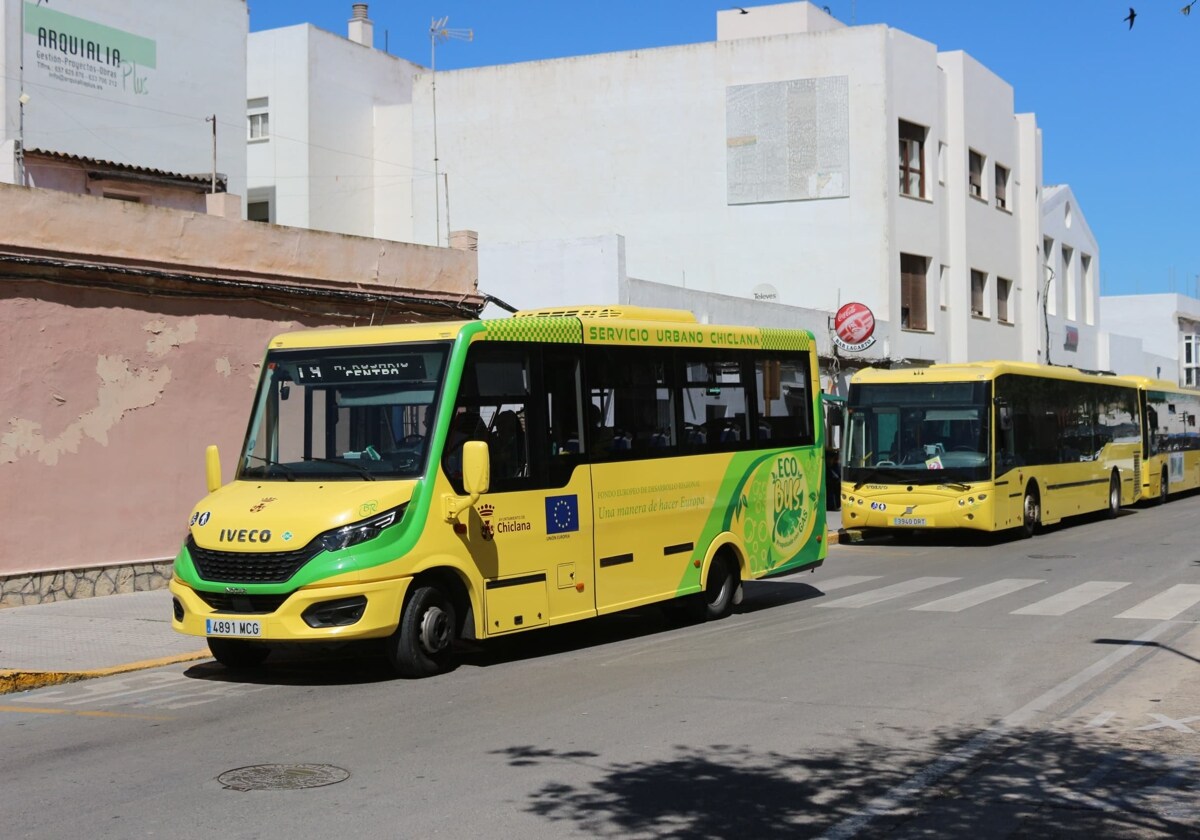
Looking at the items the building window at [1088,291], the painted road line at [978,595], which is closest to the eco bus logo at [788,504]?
the painted road line at [978,595]

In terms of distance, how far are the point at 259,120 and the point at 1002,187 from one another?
79.1ft

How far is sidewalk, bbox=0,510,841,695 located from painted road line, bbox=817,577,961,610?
6.58 metres

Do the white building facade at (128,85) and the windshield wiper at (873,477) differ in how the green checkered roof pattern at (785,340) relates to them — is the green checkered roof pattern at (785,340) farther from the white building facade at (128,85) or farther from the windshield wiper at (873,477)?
the white building facade at (128,85)

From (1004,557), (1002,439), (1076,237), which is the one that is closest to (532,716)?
(1004,557)

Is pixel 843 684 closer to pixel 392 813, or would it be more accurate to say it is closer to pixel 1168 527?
pixel 392 813

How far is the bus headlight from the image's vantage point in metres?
9.63

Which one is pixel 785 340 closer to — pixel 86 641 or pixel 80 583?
pixel 86 641

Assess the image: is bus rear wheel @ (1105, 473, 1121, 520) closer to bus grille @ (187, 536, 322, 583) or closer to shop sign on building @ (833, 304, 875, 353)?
shop sign on building @ (833, 304, 875, 353)

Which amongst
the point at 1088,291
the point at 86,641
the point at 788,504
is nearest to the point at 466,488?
the point at 86,641

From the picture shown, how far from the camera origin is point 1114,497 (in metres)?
29.4

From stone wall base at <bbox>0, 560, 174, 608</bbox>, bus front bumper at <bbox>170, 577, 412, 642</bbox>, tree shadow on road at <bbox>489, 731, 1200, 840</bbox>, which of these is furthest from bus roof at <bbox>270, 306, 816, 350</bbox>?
stone wall base at <bbox>0, 560, 174, 608</bbox>

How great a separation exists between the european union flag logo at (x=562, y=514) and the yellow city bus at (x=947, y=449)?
39.5 ft

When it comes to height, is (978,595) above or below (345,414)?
below

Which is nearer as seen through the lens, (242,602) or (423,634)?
(242,602)
